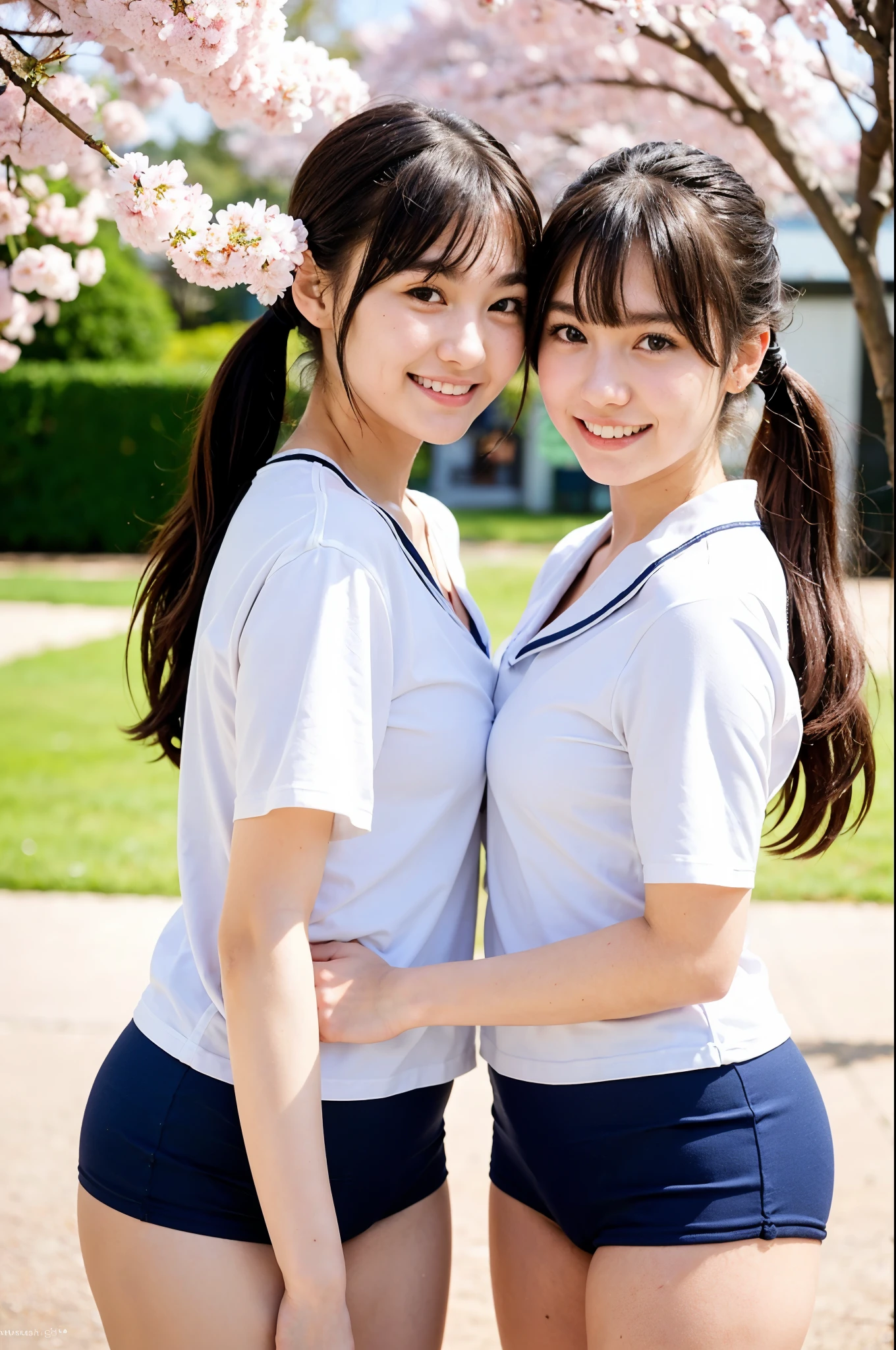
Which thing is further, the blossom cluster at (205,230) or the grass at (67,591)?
the grass at (67,591)

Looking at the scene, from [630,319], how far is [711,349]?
0.11m

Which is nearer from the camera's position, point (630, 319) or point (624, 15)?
point (630, 319)

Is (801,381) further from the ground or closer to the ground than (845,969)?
further from the ground

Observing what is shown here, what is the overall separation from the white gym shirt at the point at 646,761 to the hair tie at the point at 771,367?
242mm

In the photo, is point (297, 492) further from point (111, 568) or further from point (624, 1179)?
point (111, 568)

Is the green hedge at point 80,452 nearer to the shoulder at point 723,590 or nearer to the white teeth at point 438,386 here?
the white teeth at point 438,386

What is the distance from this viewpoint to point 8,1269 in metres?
2.78

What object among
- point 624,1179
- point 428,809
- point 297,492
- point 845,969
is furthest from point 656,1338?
point 845,969

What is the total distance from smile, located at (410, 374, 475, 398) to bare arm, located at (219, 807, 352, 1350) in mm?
558

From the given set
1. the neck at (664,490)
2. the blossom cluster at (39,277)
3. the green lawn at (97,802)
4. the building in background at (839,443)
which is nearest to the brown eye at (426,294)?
the neck at (664,490)

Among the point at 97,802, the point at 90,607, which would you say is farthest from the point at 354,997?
the point at 90,607

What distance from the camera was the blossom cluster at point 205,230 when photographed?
1515mm

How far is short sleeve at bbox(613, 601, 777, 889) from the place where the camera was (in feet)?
4.35

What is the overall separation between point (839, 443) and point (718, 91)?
12.8ft
